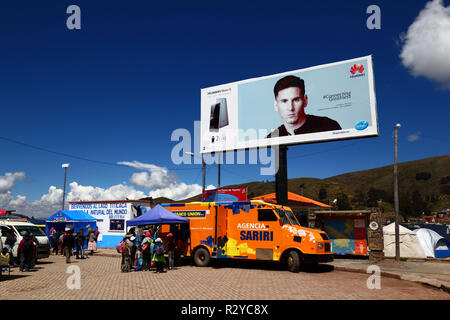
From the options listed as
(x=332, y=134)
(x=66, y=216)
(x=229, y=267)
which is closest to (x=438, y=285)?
(x=229, y=267)

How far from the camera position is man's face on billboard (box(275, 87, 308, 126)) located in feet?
70.5

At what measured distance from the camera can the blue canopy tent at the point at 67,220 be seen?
949 inches

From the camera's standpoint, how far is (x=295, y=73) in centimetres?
2227

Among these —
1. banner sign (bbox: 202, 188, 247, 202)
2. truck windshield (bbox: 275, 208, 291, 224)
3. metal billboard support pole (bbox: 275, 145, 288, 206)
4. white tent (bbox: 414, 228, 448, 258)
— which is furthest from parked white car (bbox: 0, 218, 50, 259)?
white tent (bbox: 414, 228, 448, 258)

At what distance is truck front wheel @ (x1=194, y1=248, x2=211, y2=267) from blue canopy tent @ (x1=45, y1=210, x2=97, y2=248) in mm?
11961

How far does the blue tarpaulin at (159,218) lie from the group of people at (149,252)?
0.59 metres

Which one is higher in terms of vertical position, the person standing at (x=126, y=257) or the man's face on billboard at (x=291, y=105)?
the man's face on billboard at (x=291, y=105)

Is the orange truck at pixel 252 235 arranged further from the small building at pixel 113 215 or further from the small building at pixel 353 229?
the small building at pixel 113 215

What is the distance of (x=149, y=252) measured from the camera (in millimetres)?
15180

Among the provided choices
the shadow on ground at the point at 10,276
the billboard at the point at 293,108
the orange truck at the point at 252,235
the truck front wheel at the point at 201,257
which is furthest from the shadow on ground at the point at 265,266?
the billboard at the point at 293,108

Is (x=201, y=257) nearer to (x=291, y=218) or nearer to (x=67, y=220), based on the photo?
(x=291, y=218)

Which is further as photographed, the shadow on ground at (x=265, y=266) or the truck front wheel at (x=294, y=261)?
the shadow on ground at (x=265, y=266)
